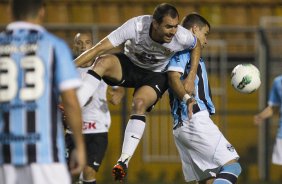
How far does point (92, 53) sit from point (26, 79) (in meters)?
2.97

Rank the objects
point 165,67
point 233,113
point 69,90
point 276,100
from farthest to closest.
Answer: point 233,113 → point 276,100 → point 165,67 → point 69,90

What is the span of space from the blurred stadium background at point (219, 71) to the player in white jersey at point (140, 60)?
5.52 m

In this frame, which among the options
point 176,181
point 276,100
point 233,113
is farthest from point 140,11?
point 276,100

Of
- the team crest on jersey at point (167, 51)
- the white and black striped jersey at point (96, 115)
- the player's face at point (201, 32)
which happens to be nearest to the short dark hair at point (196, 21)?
the player's face at point (201, 32)

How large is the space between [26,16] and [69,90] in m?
0.53

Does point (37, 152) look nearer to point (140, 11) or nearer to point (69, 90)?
point (69, 90)

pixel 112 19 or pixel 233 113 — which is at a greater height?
pixel 112 19

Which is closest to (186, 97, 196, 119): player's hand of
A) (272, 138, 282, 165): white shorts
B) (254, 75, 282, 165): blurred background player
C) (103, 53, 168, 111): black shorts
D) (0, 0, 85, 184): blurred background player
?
(103, 53, 168, 111): black shorts

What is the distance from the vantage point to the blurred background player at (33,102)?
16.9 ft

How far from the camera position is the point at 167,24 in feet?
26.6

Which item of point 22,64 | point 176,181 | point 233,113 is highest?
point 22,64

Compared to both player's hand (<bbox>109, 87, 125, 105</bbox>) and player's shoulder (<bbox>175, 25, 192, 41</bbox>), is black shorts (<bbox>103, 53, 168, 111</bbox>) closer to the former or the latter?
player's shoulder (<bbox>175, 25, 192, 41</bbox>)

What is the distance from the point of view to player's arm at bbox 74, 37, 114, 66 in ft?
26.3

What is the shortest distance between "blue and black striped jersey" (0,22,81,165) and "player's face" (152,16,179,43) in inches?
118
